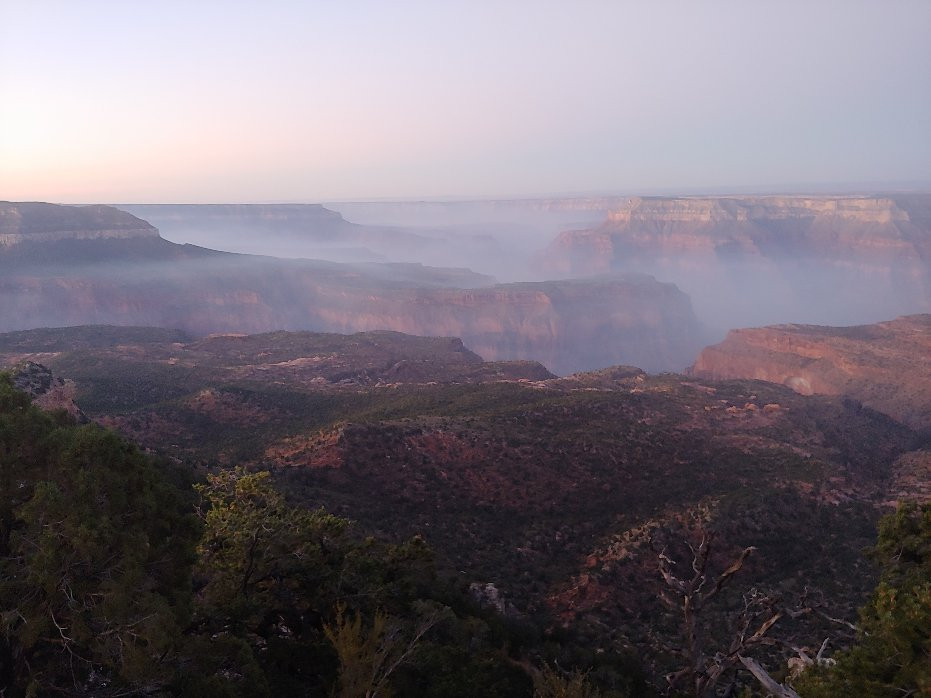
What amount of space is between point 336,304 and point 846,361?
10503 centimetres

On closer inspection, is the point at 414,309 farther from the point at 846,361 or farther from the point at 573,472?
the point at 573,472

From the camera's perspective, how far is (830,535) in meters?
27.8

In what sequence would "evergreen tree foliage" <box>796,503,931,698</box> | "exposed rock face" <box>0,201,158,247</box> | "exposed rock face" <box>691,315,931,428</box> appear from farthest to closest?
"exposed rock face" <box>0,201,158,247</box> → "exposed rock face" <box>691,315,931,428</box> → "evergreen tree foliage" <box>796,503,931,698</box>

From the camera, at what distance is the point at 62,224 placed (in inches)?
5059

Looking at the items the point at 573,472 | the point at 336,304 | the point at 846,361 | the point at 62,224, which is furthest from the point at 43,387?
the point at 62,224

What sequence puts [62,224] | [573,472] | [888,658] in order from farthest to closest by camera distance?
1. [62,224]
2. [573,472]
3. [888,658]

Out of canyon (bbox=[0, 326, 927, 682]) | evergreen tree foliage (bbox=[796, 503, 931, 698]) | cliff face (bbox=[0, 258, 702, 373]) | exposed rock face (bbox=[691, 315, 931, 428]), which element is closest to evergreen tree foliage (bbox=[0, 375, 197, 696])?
evergreen tree foliage (bbox=[796, 503, 931, 698])

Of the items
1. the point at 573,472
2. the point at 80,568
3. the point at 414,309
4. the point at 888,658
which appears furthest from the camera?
the point at 414,309

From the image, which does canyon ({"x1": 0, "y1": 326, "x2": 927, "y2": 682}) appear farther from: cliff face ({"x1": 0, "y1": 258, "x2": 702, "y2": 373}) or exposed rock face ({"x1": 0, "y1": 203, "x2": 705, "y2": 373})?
cliff face ({"x1": 0, "y1": 258, "x2": 702, "y2": 373})

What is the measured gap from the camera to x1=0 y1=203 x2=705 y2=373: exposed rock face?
116 meters

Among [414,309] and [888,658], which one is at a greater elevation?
[888,658]

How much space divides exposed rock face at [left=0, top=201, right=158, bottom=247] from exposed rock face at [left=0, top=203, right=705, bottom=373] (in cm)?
240

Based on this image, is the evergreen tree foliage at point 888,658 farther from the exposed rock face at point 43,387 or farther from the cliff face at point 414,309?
the cliff face at point 414,309

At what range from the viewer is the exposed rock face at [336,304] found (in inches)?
4562
